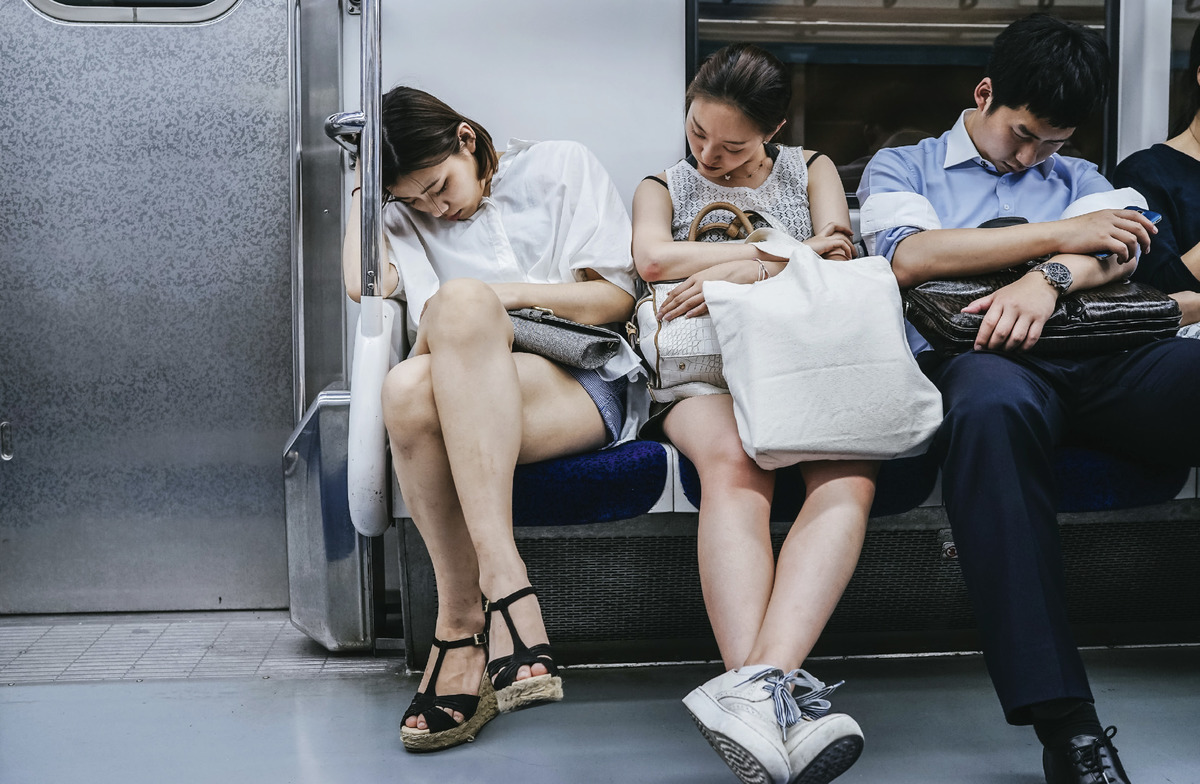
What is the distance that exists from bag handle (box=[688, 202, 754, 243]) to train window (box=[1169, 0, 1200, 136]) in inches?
54.7

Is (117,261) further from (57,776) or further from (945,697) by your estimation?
(945,697)

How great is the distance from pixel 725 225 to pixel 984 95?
0.64 meters

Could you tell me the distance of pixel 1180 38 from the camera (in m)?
2.58

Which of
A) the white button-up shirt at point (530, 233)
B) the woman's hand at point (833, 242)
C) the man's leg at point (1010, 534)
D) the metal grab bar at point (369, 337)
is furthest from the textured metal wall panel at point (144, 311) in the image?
the man's leg at point (1010, 534)

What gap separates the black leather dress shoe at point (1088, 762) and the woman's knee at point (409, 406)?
3.64 feet

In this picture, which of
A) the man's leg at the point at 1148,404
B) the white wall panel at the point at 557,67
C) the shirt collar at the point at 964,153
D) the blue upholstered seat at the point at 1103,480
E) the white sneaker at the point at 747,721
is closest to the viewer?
the white sneaker at the point at 747,721

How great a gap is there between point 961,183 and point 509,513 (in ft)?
4.26

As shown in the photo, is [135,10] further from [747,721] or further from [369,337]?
[747,721]

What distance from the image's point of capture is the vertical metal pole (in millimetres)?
1756

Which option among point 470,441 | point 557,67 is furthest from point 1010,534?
point 557,67

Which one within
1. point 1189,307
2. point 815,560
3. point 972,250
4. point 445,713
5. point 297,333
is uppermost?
point 972,250

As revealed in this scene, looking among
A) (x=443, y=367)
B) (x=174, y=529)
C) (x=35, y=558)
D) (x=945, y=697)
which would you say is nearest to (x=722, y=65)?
(x=443, y=367)

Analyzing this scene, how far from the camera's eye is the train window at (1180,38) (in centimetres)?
257

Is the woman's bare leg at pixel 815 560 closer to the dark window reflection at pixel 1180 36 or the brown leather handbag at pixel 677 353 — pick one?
the brown leather handbag at pixel 677 353
